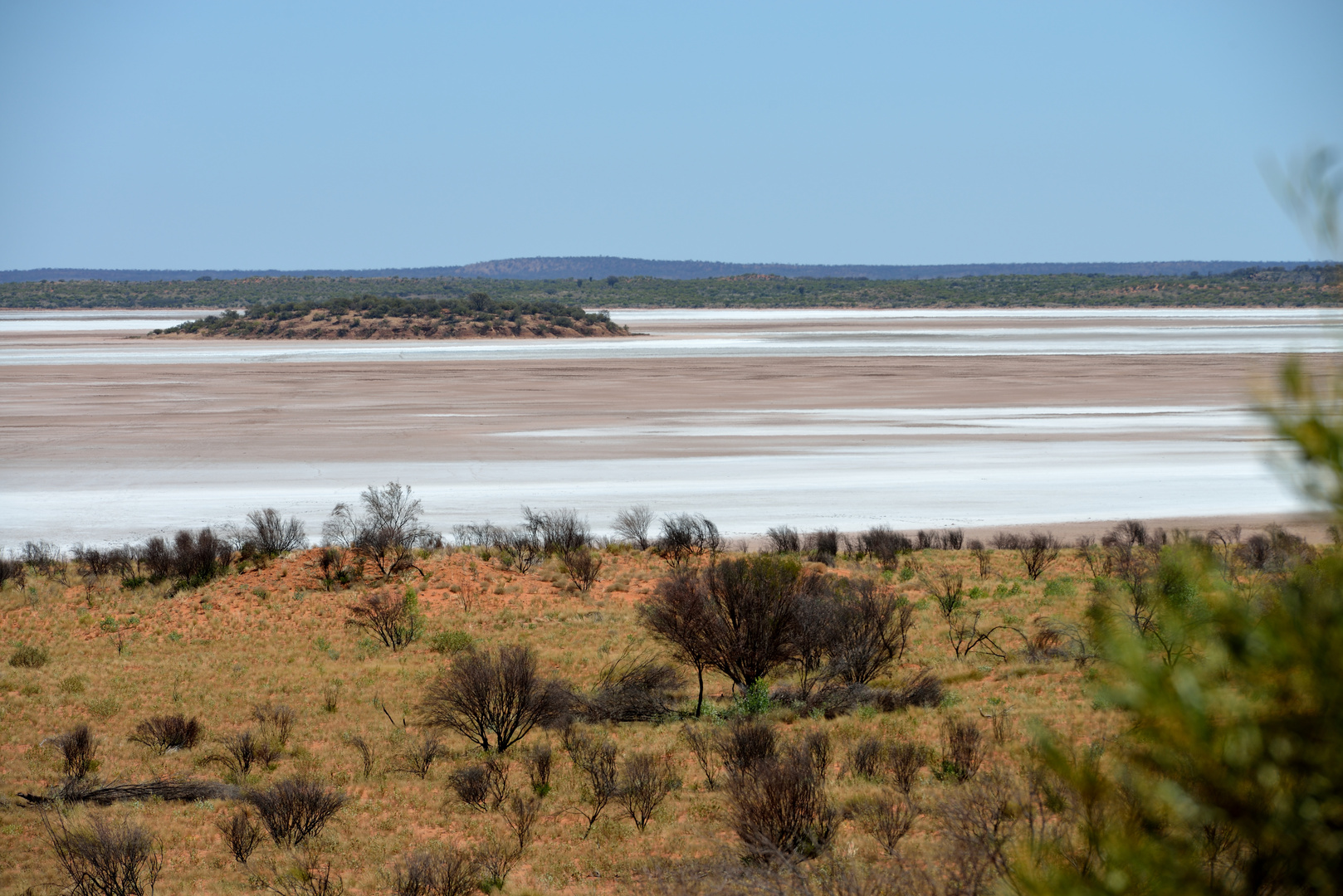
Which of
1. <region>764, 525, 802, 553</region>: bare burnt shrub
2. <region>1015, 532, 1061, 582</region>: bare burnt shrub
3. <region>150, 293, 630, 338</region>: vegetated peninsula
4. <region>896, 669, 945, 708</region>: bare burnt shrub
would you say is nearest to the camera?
<region>896, 669, 945, 708</region>: bare burnt shrub

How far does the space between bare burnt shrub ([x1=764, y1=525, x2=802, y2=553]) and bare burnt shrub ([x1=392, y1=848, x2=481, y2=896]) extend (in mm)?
14705

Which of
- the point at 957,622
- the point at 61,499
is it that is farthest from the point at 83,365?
the point at 957,622

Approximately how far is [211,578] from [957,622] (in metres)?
14.6

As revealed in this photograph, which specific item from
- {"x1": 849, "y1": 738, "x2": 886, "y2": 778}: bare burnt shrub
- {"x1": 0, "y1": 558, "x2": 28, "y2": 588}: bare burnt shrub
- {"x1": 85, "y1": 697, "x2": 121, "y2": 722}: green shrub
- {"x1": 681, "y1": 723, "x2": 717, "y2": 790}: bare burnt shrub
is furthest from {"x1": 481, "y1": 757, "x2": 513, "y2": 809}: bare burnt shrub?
{"x1": 0, "y1": 558, "x2": 28, "y2": 588}: bare burnt shrub

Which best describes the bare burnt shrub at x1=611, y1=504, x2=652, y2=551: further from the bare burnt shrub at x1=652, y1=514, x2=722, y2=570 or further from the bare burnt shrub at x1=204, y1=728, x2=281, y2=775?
the bare burnt shrub at x1=204, y1=728, x2=281, y2=775

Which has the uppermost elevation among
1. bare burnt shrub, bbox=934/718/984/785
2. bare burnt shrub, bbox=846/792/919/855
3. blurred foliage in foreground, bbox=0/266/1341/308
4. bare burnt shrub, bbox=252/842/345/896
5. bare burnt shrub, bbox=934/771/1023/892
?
blurred foliage in foreground, bbox=0/266/1341/308

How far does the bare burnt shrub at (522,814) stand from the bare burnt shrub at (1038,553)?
1318 centimetres

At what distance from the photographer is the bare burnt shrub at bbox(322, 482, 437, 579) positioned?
914 inches

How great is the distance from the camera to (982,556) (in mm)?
23266

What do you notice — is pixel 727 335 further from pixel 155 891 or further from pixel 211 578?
pixel 155 891

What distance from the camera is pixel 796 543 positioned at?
79.8ft

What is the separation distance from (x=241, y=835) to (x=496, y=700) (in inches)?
157

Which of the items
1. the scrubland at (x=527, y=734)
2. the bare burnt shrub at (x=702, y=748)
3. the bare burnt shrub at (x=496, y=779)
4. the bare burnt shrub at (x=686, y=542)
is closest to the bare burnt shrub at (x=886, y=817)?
the scrubland at (x=527, y=734)

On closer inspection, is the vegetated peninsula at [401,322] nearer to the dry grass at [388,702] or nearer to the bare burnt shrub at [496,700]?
the dry grass at [388,702]
